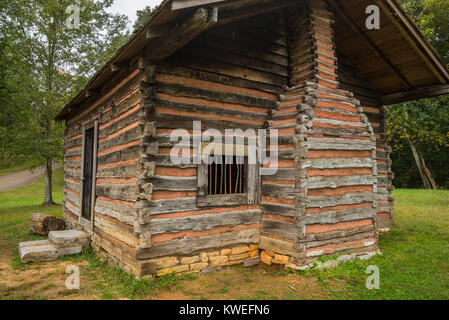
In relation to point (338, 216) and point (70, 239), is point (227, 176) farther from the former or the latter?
point (70, 239)

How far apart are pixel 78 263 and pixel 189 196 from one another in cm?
315

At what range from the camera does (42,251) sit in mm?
6625

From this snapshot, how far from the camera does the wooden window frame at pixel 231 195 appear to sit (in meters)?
5.69

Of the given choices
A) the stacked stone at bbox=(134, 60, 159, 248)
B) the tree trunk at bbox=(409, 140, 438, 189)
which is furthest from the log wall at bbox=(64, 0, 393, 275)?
the tree trunk at bbox=(409, 140, 438, 189)

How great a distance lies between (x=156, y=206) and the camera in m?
5.21

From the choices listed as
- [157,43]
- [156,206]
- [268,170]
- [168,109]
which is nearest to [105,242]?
[156,206]

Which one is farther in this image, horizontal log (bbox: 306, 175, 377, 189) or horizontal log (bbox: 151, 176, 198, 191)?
horizontal log (bbox: 306, 175, 377, 189)

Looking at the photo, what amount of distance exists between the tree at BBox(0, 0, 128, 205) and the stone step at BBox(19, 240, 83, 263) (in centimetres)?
963

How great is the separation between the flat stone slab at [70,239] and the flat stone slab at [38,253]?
6.5 inches

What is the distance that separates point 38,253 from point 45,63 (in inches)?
Answer: 532

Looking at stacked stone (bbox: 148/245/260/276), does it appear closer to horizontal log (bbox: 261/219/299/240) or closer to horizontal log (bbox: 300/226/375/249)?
horizontal log (bbox: 261/219/299/240)

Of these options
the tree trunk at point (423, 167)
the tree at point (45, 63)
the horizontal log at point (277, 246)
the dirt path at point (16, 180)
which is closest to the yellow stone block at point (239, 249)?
the horizontal log at point (277, 246)

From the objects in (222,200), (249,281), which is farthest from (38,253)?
(249,281)

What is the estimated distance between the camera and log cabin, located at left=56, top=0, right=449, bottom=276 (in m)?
5.20
